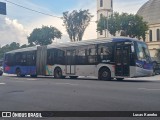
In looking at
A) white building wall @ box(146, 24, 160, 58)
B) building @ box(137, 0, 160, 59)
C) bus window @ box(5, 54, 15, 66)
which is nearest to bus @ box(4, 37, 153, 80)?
bus window @ box(5, 54, 15, 66)

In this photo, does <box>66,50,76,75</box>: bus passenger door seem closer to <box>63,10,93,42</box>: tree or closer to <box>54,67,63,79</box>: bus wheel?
<box>54,67,63,79</box>: bus wheel

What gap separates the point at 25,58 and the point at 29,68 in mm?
1263

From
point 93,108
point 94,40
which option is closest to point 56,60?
point 94,40

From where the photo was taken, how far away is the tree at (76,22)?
66.4 meters

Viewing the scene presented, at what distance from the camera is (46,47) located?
28266 mm

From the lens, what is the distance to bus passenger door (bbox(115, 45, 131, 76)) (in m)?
20.8

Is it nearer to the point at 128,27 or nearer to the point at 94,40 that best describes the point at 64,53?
the point at 94,40

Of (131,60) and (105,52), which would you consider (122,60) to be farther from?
(105,52)

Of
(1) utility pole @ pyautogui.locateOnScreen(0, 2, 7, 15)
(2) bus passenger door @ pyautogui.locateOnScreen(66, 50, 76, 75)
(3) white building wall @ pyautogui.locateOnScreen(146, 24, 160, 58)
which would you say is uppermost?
(3) white building wall @ pyautogui.locateOnScreen(146, 24, 160, 58)

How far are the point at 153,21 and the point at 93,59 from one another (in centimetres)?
6705

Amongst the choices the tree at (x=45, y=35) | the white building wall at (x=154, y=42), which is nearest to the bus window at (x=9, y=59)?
the tree at (x=45, y=35)

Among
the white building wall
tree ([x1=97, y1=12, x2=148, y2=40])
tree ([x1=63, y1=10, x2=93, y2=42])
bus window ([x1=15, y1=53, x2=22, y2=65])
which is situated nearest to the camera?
bus window ([x1=15, y1=53, x2=22, y2=65])

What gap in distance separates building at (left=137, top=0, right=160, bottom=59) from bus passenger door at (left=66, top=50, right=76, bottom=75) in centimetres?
6248

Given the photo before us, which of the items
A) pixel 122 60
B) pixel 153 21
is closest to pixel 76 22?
pixel 153 21
